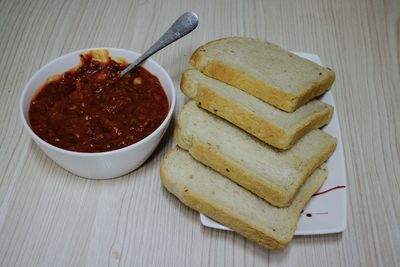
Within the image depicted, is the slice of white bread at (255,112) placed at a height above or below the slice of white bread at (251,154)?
above

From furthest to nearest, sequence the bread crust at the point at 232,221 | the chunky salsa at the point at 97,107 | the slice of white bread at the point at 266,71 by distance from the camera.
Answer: the slice of white bread at the point at 266,71
the chunky salsa at the point at 97,107
the bread crust at the point at 232,221

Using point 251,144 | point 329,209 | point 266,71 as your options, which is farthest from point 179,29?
point 329,209

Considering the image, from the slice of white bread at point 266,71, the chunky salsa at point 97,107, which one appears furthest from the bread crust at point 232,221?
the slice of white bread at point 266,71

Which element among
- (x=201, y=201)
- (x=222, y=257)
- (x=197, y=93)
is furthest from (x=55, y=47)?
(x=222, y=257)

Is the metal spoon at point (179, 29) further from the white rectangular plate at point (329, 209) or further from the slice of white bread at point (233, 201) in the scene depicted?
the white rectangular plate at point (329, 209)

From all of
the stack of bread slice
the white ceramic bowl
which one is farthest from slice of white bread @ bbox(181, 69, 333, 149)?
the white ceramic bowl

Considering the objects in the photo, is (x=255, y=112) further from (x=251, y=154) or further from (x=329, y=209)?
(x=329, y=209)

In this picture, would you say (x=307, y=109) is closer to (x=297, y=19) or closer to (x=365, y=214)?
(x=365, y=214)
